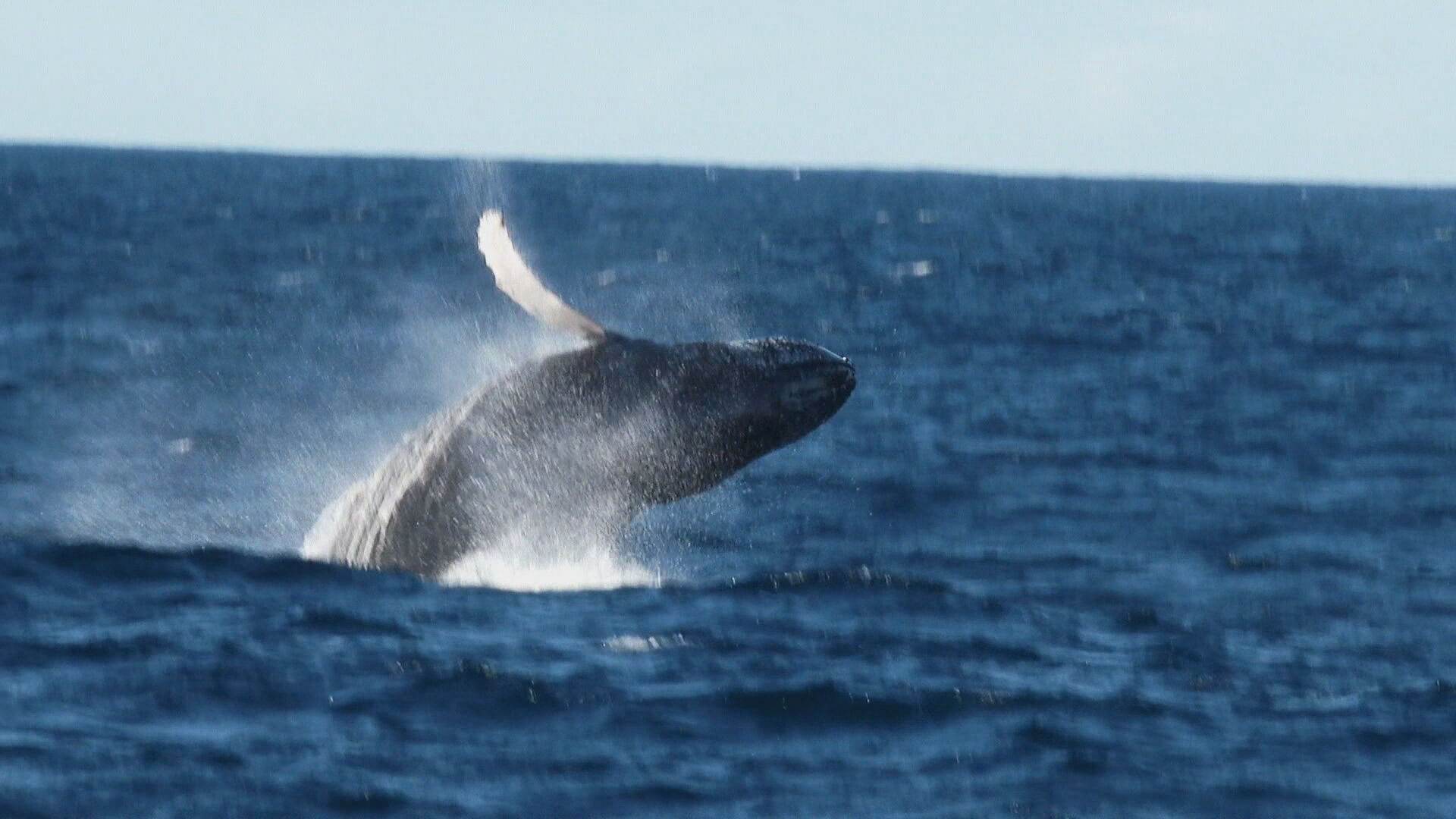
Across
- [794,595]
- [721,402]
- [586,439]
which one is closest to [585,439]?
[586,439]

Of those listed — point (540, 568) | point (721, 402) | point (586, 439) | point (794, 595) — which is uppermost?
point (721, 402)

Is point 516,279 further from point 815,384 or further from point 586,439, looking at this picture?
point 815,384

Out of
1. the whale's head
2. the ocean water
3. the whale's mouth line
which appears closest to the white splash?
the ocean water

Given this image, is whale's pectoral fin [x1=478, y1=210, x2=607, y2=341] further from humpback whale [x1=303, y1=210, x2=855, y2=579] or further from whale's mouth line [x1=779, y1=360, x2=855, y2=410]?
whale's mouth line [x1=779, y1=360, x2=855, y2=410]

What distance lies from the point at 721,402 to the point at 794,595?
4.58ft

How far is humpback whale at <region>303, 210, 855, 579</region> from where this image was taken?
12711 mm

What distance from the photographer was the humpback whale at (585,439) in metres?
12.7

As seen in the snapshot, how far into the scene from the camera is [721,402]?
12.9 meters

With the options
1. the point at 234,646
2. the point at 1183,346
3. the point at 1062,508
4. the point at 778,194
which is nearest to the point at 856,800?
the point at 234,646

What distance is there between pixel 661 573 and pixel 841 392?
7.01 feet

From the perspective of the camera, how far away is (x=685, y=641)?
39.1 ft

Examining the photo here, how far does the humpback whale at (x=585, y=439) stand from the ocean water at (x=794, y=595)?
0.36m

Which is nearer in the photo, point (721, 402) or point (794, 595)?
point (721, 402)

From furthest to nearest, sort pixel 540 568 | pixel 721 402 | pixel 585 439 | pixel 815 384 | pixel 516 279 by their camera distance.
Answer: pixel 540 568, pixel 815 384, pixel 721 402, pixel 585 439, pixel 516 279
